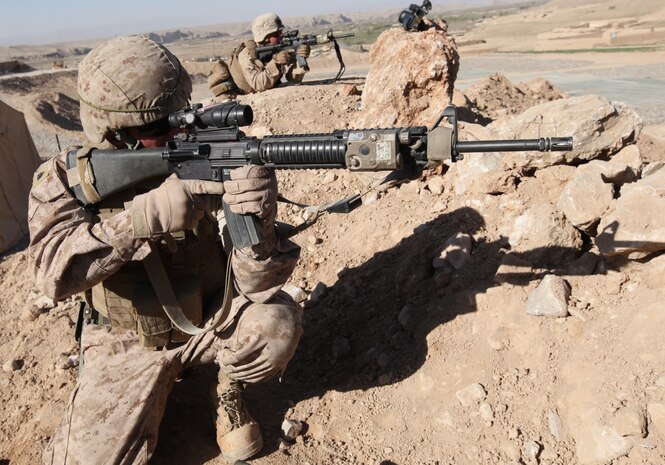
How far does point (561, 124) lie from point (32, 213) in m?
3.27

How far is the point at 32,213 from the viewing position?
10.0 feet

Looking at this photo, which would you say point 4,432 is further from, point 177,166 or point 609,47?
point 609,47

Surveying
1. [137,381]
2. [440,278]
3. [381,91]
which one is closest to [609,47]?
[381,91]

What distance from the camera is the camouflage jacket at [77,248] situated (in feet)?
9.53

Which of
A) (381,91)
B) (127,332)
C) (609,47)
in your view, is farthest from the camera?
(609,47)

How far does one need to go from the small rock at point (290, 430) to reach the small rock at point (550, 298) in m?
1.43

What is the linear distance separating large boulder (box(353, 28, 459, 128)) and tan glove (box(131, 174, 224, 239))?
3042 millimetres

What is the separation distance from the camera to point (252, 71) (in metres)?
9.66

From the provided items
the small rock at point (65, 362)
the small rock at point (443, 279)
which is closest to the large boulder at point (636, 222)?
the small rock at point (443, 279)

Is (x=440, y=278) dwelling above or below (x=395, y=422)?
above

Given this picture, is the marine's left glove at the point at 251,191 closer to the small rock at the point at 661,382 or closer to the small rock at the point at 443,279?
the small rock at the point at 443,279

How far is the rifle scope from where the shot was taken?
2.88 metres

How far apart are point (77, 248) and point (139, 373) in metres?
0.86

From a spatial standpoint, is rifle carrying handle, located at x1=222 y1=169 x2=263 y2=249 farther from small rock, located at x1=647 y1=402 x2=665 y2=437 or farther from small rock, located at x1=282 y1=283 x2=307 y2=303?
small rock, located at x1=647 y1=402 x2=665 y2=437
